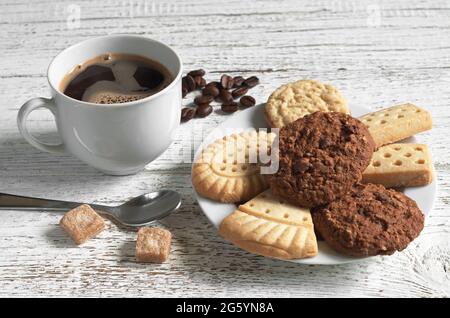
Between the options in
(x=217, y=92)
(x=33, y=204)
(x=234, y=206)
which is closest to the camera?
(x=234, y=206)

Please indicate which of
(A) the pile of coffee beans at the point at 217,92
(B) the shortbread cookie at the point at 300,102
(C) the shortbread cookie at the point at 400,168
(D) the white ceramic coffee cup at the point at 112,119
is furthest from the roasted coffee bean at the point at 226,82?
(C) the shortbread cookie at the point at 400,168

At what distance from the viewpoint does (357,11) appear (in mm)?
2617

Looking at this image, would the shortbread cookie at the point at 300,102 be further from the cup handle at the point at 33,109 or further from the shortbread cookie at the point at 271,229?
the cup handle at the point at 33,109

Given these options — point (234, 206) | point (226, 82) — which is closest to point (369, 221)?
point (234, 206)

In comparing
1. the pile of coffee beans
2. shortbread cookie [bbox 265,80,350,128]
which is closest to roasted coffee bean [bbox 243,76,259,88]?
the pile of coffee beans

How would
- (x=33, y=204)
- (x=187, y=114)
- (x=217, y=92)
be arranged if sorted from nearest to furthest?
(x=33, y=204), (x=187, y=114), (x=217, y=92)

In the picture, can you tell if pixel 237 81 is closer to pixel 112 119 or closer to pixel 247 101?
pixel 247 101

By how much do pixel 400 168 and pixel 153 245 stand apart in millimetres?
623

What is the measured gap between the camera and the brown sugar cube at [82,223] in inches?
61.1

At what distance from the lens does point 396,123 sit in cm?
170

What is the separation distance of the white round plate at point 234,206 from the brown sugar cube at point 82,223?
0.26 meters

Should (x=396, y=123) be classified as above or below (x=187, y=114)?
above

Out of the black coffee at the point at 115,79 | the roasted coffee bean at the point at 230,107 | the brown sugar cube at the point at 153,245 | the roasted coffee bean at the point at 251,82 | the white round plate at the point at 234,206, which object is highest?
the black coffee at the point at 115,79

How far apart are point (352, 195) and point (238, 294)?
1.16ft
